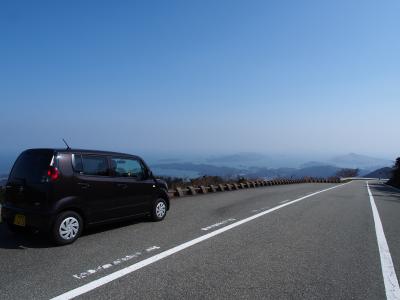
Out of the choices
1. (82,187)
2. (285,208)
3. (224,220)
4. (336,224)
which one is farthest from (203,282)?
(285,208)

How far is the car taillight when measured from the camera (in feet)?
21.7

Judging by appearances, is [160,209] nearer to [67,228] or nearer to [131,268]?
[67,228]

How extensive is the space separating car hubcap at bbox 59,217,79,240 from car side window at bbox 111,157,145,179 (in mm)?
1547

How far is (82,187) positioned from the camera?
706 cm

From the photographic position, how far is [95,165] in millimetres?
7590

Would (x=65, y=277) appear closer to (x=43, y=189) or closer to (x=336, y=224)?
(x=43, y=189)

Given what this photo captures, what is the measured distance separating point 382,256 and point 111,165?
219 inches

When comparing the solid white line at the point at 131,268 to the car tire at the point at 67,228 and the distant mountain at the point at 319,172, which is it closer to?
the car tire at the point at 67,228

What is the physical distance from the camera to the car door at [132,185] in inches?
318

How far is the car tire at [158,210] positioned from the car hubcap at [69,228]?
2552 mm

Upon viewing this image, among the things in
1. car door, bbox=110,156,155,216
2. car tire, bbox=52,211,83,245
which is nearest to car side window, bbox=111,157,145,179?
car door, bbox=110,156,155,216

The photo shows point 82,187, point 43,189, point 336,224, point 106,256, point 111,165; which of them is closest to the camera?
point 106,256

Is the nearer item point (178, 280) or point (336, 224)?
point (178, 280)

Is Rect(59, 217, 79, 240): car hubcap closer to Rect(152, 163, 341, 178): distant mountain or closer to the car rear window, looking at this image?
the car rear window
